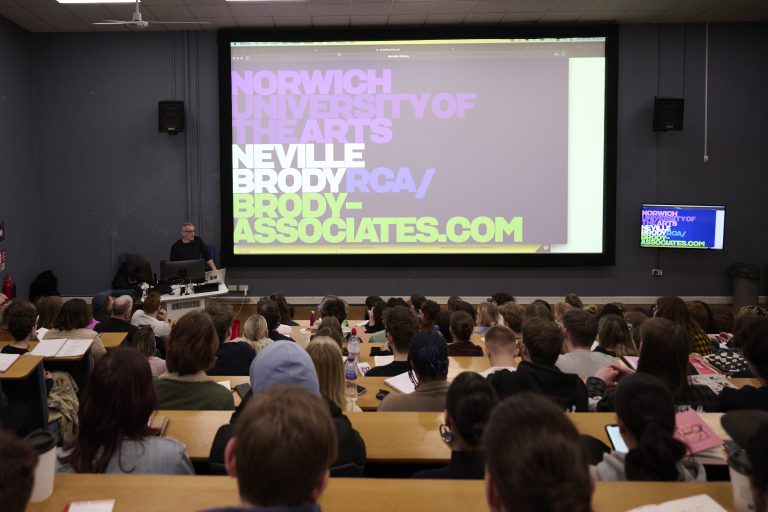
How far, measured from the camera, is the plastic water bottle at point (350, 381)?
3025 mm

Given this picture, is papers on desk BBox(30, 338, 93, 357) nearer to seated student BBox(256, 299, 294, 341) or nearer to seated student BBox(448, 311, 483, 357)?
seated student BBox(256, 299, 294, 341)

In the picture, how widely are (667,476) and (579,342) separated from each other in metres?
1.77

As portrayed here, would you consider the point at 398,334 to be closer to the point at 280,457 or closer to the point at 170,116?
the point at 280,457

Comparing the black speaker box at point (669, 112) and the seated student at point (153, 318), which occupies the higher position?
the black speaker box at point (669, 112)

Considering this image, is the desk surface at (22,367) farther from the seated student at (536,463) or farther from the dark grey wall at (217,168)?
the dark grey wall at (217,168)

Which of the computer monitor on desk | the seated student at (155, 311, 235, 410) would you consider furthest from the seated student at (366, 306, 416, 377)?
the computer monitor on desk

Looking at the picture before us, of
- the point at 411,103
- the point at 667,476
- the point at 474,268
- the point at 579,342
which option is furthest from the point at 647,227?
the point at 667,476

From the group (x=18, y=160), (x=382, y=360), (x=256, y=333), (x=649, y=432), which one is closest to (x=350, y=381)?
(x=382, y=360)

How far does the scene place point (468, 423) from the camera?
73.0 inches

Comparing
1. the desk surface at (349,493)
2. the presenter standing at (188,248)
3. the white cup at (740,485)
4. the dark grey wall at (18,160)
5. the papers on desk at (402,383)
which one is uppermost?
the dark grey wall at (18,160)

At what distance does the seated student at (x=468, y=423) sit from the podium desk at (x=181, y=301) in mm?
5212

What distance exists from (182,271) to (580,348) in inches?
187

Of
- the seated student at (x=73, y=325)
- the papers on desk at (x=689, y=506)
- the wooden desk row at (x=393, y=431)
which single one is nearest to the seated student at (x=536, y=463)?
the papers on desk at (x=689, y=506)

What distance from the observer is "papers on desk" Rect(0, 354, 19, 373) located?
335 centimetres
